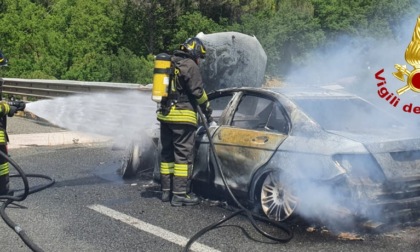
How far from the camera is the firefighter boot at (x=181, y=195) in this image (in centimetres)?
608

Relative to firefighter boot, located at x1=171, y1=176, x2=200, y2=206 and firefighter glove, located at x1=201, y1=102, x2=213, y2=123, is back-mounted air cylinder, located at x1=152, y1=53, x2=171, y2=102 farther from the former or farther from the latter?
firefighter boot, located at x1=171, y1=176, x2=200, y2=206

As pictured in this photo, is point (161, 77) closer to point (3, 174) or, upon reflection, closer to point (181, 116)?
point (181, 116)

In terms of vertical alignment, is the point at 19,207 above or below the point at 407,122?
below

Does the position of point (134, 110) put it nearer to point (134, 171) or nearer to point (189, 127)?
point (134, 171)

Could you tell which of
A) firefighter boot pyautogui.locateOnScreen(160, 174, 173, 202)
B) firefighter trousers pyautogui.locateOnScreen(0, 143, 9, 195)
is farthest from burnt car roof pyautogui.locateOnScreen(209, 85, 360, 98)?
firefighter trousers pyautogui.locateOnScreen(0, 143, 9, 195)

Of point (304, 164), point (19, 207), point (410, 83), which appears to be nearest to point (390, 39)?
point (410, 83)

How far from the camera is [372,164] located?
15.5ft

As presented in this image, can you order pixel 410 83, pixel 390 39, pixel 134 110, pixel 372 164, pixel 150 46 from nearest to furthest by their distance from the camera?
pixel 372 164, pixel 410 83, pixel 390 39, pixel 134 110, pixel 150 46

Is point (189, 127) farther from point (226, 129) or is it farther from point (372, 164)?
point (372, 164)

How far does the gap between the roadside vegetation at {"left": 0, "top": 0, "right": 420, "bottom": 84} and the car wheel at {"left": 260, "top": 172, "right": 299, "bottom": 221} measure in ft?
16.3

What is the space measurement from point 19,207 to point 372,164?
3.80 meters

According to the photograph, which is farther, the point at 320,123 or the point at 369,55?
the point at 369,55

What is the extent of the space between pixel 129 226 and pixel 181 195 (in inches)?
36.0

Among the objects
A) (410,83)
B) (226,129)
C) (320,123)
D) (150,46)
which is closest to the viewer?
(320,123)
